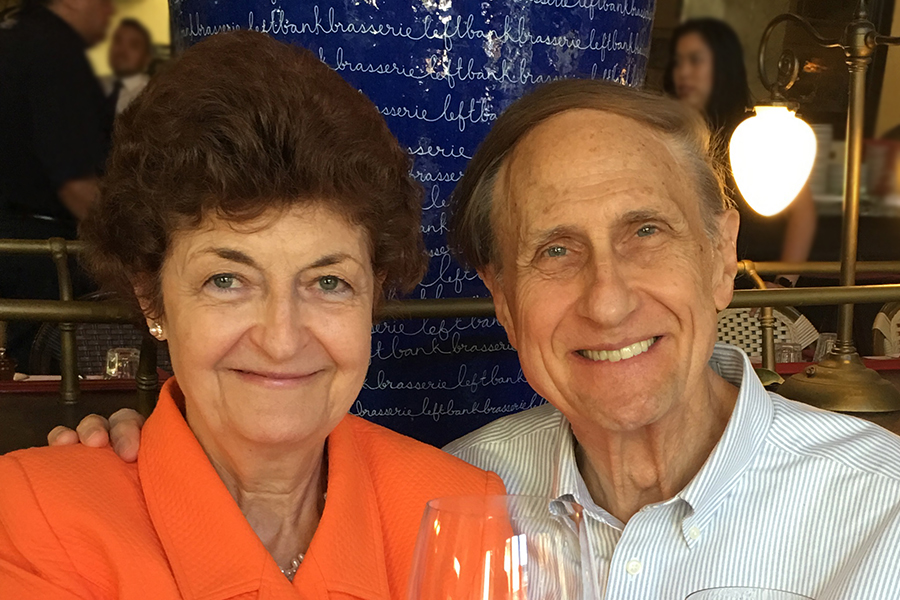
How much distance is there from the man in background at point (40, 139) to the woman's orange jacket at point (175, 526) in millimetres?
3281

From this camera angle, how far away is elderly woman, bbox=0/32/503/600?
1.22 m

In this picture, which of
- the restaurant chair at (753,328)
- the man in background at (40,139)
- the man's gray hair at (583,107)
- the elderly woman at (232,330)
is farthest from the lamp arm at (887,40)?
the man in background at (40,139)

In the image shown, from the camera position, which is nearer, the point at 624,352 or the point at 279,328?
the point at 279,328

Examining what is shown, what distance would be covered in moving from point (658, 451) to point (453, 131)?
2.20 ft

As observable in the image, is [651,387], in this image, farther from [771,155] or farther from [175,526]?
[771,155]

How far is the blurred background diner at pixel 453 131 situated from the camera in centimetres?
197

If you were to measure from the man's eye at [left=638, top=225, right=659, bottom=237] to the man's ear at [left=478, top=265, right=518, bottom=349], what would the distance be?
24 centimetres

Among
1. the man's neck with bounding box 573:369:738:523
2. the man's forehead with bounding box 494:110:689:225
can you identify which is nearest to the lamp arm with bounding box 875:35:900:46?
the man's forehead with bounding box 494:110:689:225

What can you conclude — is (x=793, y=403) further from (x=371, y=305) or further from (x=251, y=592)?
(x=251, y=592)

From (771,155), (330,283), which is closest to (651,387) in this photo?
(330,283)

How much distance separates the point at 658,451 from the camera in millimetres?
1491

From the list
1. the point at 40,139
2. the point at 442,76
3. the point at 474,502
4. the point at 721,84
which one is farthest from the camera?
the point at 721,84

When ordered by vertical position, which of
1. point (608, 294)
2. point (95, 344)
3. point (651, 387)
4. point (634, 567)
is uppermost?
point (608, 294)

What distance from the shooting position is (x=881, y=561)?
1.25 meters
